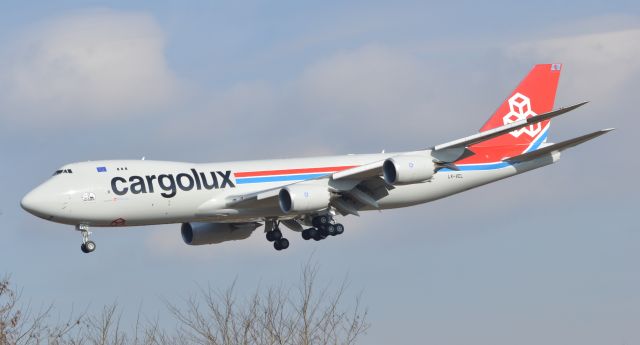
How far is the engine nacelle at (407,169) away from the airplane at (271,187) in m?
0.04

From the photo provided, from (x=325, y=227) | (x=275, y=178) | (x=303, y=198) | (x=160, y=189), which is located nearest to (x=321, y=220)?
(x=325, y=227)

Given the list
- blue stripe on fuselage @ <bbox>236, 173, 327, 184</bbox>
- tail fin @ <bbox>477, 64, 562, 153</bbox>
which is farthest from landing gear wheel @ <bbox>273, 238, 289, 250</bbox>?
tail fin @ <bbox>477, 64, 562, 153</bbox>

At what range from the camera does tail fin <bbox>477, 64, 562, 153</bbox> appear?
61.1 metres

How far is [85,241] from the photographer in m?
51.2

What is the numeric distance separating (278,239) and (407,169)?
30.7 feet

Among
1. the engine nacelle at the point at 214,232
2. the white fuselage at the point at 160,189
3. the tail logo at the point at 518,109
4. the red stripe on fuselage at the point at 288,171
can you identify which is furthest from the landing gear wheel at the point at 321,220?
the tail logo at the point at 518,109

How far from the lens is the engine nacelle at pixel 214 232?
191 ft

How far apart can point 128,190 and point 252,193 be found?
5.64m

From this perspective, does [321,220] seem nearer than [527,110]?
Yes

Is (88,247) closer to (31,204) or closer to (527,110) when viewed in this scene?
(31,204)

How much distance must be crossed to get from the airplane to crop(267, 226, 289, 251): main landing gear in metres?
0.06

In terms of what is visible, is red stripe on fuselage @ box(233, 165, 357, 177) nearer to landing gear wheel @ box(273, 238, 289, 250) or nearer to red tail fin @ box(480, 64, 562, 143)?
landing gear wheel @ box(273, 238, 289, 250)

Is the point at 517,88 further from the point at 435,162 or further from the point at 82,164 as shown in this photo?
the point at 82,164

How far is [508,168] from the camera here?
59.3 metres
